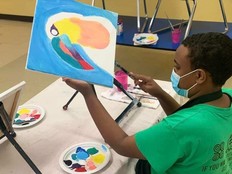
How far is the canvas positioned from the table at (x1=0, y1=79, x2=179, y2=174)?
14.7 inches

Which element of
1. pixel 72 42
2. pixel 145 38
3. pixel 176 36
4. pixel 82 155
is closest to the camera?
pixel 72 42

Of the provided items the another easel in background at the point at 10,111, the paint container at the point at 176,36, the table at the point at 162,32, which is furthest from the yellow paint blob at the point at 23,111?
the paint container at the point at 176,36

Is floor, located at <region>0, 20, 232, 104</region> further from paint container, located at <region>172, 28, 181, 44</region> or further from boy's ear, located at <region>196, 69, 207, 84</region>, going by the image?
boy's ear, located at <region>196, 69, 207, 84</region>

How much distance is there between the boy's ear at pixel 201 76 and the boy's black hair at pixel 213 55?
0.01 m

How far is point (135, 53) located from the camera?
3.71m

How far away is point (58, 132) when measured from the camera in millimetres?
1454

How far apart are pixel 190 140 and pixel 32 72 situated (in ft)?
8.81

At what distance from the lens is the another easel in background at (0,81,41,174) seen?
1142mm

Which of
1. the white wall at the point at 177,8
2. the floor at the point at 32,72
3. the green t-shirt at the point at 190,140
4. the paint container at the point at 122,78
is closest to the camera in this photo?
the green t-shirt at the point at 190,140

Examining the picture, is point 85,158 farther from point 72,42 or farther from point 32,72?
point 32,72

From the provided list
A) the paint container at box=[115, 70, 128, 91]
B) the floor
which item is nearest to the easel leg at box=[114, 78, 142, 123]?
the paint container at box=[115, 70, 128, 91]

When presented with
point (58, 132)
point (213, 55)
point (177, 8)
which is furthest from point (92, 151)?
point (177, 8)

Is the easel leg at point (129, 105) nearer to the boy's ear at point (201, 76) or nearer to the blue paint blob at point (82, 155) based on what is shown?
the blue paint blob at point (82, 155)

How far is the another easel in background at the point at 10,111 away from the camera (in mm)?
1142
